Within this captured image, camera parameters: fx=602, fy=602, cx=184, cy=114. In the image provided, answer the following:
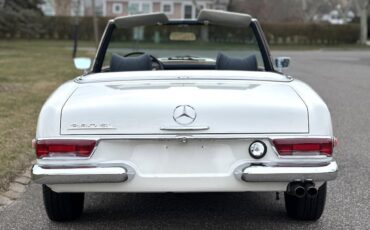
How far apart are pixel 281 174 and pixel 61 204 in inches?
63.3

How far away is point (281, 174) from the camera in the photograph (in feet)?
11.9

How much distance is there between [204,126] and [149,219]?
122cm

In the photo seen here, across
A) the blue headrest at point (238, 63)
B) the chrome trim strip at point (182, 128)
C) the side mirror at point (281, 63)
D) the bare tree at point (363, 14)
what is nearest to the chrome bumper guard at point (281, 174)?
the chrome trim strip at point (182, 128)

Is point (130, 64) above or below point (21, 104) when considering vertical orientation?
above

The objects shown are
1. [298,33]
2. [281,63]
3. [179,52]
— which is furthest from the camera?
[298,33]

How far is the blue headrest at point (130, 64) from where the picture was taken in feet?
16.4

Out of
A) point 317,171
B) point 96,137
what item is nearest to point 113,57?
point 96,137

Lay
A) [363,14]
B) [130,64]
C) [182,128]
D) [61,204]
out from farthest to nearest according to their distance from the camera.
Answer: [363,14] → [130,64] → [61,204] → [182,128]

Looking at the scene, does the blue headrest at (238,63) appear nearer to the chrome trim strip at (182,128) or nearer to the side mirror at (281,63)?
the side mirror at (281,63)

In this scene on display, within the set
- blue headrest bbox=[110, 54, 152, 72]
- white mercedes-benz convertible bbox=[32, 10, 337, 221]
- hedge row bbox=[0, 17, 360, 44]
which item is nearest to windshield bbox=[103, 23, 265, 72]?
blue headrest bbox=[110, 54, 152, 72]

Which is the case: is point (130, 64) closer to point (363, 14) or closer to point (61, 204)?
point (61, 204)

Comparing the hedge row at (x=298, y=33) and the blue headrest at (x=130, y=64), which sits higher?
the blue headrest at (x=130, y=64)

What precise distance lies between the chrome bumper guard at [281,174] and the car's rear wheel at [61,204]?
1353mm

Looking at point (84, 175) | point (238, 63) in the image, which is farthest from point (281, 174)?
point (238, 63)
